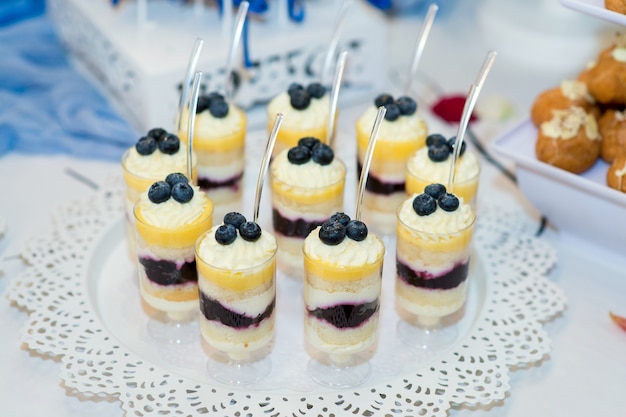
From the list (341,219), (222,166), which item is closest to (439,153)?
(341,219)

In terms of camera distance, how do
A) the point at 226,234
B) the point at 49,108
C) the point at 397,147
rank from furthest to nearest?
the point at 49,108, the point at 397,147, the point at 226,234

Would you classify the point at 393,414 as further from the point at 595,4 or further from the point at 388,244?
the point at 595,4

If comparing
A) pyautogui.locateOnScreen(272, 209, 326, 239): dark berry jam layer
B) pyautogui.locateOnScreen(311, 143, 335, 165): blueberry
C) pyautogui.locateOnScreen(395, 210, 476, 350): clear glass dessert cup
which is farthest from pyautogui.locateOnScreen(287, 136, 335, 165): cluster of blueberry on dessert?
pyautogui.locateOnScreen(395, 210, 476, 350): clear glass dessert cup

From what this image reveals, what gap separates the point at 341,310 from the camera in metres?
1.51

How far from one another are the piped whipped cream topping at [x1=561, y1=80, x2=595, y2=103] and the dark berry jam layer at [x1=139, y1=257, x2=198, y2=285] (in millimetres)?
958

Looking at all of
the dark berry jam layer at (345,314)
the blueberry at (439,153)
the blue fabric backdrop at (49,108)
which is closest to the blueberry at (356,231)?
the dark berry jam layer at (345,314)

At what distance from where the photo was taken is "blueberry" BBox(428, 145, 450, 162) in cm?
177

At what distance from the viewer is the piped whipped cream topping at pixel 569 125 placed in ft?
6.06

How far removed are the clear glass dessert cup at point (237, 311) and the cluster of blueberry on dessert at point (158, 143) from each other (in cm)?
30

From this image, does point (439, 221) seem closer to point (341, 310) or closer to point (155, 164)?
point (341, 310)

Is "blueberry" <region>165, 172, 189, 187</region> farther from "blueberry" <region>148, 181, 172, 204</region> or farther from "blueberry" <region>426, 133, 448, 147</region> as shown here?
"blueberry" <region>426, 133, 448, 147</region>

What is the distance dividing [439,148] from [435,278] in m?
0.31

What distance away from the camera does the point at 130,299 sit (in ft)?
5.98

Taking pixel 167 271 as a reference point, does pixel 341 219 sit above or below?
above
